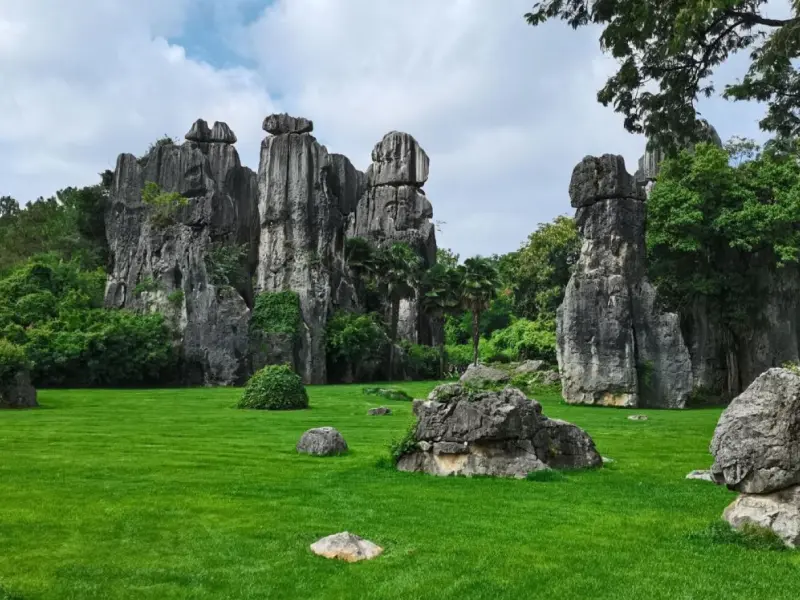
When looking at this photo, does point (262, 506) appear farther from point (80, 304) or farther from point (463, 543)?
point (80, 304)

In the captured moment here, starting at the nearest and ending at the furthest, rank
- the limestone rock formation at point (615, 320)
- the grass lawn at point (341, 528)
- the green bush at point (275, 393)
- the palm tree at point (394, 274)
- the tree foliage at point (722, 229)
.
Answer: the grass lawn at point (341, 528) → the green bush at point (275, 393) → the limestone rock formation at point (615, 320) → the tree foliage at point (722, 229) → the palm tree at point (394, 274)

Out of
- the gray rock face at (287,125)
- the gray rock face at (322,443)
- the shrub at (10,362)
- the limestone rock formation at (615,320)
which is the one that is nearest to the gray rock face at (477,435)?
the gray rock face at (322,443)

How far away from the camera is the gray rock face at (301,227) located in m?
54.0

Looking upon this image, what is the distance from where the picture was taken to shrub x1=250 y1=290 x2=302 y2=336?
164 feet

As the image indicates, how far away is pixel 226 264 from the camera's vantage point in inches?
2045

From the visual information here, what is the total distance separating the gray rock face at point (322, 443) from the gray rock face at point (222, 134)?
2102 inches

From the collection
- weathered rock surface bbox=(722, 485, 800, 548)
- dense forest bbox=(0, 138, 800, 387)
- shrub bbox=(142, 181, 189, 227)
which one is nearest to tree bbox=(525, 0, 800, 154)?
dense forest bbox=(0, 138, 800, 387)

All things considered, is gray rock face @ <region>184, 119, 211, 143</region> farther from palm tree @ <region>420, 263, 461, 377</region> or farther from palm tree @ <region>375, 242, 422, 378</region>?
palm tree @ <region>420, 263, 461, 377</region>

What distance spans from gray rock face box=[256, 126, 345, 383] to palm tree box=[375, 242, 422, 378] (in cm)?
318

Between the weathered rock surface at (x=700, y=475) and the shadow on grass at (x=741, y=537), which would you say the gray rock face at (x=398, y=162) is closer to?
the weathered rock surface at (x=700, y=475)

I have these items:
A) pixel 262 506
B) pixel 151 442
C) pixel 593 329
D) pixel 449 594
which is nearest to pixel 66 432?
pixel 151 442

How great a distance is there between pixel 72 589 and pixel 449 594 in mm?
3237

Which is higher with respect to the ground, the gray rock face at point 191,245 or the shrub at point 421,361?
the gray rock face at point 191,245

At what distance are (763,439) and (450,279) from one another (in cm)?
4633
